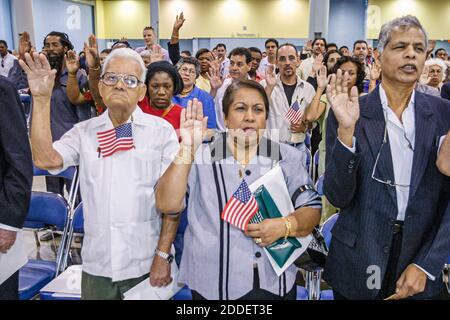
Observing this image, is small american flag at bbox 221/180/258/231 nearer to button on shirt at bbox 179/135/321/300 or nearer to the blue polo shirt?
button on shirt at bbox 179/135/321/300

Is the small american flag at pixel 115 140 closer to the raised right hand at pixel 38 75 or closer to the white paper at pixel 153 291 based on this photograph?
the raised right hand at pixel 38 75

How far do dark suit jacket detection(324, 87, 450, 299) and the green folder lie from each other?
21cm

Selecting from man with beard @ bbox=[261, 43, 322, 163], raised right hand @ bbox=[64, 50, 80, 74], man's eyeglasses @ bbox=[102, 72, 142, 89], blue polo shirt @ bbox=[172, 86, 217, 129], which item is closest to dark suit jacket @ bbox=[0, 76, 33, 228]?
man's eyeglasses @ bbox=[102, 72, 142, 89]

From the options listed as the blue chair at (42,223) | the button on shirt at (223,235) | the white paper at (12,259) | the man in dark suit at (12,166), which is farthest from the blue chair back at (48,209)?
the button on shirt at (223,235)

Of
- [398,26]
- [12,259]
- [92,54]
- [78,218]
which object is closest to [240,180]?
[398,26]

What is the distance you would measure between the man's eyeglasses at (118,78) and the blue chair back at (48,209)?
1067mm

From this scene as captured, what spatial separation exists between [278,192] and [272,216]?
10 cm

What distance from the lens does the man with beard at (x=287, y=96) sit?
386 centimetres

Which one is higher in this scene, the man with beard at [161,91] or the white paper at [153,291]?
the man with beard at [161,91]

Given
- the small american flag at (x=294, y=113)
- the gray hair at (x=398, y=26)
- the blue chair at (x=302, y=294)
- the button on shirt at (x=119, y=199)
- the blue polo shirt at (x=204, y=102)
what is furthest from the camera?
the small american flag at (x=294, y=113)

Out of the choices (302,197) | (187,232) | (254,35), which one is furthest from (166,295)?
(254,35)

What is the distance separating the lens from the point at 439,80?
4746mm

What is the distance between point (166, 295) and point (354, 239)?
2.65 feet
